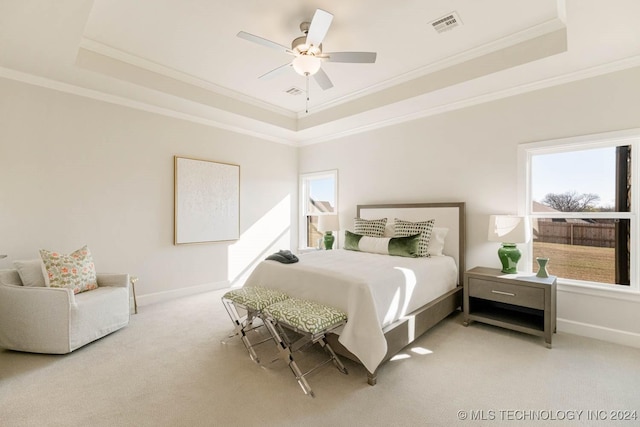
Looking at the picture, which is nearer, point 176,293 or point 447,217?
point 447,217

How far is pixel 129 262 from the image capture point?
377 cm

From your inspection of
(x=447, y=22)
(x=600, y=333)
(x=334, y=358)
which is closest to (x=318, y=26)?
(x=447, y=22)

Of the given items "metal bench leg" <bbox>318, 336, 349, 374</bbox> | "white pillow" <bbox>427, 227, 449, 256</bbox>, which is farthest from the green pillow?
"metal bench leg" <bbox>318, 336, 349, 374</bbox>

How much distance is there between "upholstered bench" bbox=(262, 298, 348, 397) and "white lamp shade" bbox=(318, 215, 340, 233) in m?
2.44

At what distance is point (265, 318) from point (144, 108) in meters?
3.31

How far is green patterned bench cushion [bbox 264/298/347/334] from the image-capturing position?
203 centimetres

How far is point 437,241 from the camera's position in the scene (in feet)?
12.2

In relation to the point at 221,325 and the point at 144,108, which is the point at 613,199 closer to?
the point at 221,325

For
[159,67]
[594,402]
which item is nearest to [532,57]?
[594,402]

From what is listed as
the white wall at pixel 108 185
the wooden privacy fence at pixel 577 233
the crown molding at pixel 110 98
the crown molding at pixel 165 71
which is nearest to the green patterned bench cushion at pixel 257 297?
the white wall at pixel 108 185

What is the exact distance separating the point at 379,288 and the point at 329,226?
8.49 feet

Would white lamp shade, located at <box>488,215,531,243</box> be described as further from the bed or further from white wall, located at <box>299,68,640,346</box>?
the bed

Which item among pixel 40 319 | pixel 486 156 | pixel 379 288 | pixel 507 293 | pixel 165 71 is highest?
pixel 165 71

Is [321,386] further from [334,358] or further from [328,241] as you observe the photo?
[328,241]
